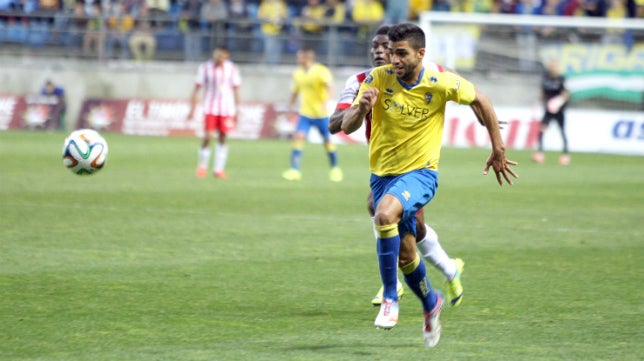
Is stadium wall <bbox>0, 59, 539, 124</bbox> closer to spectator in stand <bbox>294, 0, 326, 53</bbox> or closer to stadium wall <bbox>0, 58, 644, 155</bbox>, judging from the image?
stadium wall <bbox>0, 58, 644, 155</bbox>

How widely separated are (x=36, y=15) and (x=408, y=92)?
2763 centimetres

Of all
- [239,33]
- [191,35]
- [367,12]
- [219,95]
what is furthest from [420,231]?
[191,35]

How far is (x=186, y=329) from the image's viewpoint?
281 inches

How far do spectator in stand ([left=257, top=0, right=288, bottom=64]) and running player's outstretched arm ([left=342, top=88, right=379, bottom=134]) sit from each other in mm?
24621

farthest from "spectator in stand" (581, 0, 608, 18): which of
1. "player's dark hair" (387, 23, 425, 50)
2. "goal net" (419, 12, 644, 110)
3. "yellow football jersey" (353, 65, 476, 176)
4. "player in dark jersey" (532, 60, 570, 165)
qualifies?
"player's dark hair" (387, 23, 425, 50)

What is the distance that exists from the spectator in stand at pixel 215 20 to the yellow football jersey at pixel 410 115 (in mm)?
24924

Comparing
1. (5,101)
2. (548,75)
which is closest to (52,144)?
(5,101)

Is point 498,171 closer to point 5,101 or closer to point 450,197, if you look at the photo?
point 450,197

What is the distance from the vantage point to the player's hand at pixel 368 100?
652 cm

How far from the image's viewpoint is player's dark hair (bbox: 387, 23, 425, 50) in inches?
275

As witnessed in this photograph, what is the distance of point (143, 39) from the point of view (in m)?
32.4

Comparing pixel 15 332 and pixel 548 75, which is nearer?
pixel 15 332

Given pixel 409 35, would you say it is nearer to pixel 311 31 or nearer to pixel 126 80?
pixel 311 31

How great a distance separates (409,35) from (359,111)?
69 centimetres
